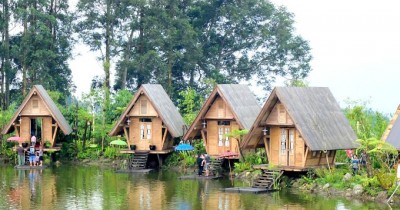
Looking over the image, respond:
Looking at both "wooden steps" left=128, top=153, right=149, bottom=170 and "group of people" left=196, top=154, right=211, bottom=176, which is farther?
"wooden steps" left=128, top=153, right=149, bottom=170

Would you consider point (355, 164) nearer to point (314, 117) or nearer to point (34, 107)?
point (314, 117)

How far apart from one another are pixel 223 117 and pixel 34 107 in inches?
518

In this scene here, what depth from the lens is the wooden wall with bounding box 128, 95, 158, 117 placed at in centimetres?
5425

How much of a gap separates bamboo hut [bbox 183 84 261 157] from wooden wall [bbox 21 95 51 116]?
1043 cm

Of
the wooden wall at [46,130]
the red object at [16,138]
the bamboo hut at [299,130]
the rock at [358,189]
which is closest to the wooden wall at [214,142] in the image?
the bamboo hut at [299,130]

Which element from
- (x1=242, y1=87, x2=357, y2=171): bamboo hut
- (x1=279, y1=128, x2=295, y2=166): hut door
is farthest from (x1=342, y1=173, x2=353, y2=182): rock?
(x1=279, y1=128, x2=295, y2=166): hut door

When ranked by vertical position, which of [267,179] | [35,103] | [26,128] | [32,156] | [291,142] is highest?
[35,103]

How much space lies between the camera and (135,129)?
55375mm

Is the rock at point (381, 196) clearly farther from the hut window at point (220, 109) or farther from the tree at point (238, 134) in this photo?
the hut window at point (220, 109)

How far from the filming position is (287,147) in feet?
146

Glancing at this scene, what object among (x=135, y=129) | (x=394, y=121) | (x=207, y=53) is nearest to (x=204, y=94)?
(x=207, y=53)

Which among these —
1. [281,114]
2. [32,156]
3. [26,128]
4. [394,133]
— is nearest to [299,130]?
[281,114]

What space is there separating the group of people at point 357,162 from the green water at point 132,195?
3.10 meters

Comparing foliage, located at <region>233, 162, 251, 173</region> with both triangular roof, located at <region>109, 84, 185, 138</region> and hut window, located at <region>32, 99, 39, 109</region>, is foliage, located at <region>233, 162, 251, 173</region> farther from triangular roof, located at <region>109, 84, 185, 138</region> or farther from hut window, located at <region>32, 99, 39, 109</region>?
hut window, located at <region>32, 99, 39, 109</region>
